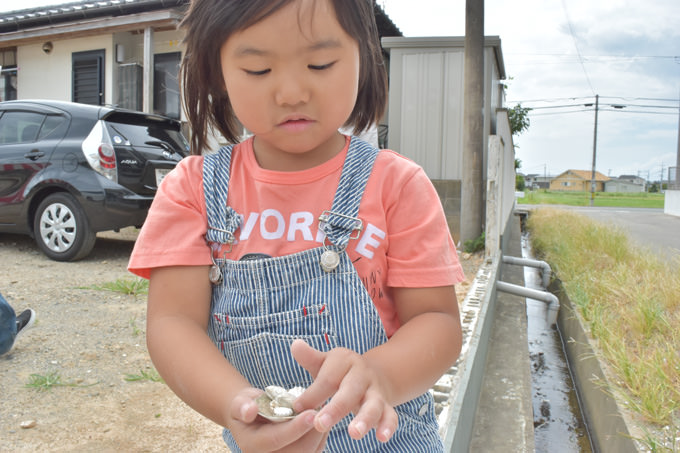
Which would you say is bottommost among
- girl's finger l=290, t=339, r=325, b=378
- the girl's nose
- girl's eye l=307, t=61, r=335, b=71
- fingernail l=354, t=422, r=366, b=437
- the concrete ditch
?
the concrete ditch

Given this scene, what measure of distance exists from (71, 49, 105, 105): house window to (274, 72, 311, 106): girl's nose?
11.2 metres

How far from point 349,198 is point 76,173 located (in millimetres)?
4824

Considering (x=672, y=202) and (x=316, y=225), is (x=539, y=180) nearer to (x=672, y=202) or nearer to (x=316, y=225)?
(x=672, y=202)

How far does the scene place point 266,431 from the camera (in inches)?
28.6

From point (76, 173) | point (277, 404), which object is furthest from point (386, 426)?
point (76, 173)

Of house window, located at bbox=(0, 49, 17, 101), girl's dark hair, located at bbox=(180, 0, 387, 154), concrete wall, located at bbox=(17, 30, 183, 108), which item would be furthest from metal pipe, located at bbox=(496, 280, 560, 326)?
house window, located at bbox=(0, 49, 17, 101)

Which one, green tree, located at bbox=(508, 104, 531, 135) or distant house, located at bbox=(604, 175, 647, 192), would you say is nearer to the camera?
green tree, located at bbox=(508, 104, 531, 135)

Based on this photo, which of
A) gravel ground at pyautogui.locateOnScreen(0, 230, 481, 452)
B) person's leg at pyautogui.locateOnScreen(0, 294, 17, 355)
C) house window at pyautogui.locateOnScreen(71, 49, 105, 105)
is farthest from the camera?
house window at pyautogui.locateOnScreen(71, 49, 105, 105)

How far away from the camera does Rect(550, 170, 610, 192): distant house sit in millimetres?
91975

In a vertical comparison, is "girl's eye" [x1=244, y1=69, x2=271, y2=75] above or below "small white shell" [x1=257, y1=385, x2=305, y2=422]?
above

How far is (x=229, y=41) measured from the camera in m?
0.95

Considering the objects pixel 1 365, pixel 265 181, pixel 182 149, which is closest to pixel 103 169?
pixel 182 149

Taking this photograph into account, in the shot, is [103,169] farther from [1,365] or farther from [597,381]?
[597,381]

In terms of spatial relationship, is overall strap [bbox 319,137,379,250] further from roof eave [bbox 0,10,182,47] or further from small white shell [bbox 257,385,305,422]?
roof eave [bbox 0,10,182,47]
